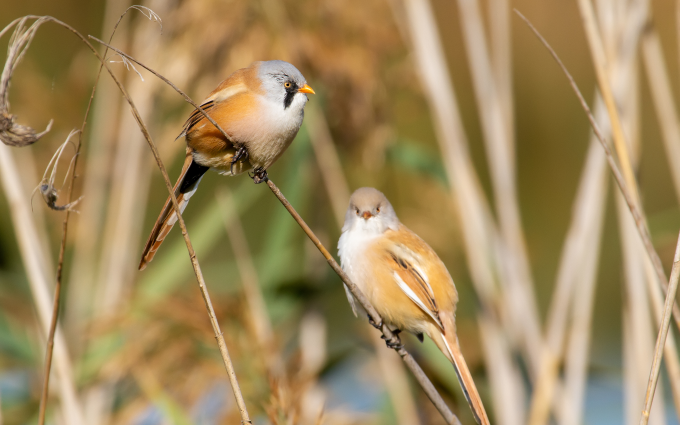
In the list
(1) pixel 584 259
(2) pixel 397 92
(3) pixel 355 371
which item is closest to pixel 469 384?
(1) pixel 584 259

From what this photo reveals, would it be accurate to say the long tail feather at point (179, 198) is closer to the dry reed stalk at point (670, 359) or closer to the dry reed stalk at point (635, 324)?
the dry reed stalk at point (670, 359)

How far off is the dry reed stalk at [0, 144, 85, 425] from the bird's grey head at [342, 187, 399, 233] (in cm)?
106

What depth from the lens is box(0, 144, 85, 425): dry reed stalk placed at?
1.91 meters

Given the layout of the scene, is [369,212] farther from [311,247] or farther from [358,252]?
[311,247]

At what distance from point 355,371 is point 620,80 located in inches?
72.4

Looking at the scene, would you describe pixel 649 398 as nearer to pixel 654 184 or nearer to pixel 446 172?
pixel 446 172

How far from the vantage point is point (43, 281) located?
6.61ft

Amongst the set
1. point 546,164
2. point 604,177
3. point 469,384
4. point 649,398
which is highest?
point 546,164

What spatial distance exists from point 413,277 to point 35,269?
4.09ft

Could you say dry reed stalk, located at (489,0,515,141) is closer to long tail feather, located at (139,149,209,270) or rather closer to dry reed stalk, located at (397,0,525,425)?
dry reed stalk, located at (397,0,525,425)

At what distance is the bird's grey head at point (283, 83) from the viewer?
162cm

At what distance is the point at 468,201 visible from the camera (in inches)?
104

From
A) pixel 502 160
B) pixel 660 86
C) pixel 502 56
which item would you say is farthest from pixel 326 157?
pixel 660 86

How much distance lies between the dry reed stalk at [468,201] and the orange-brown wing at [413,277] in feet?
2.22
